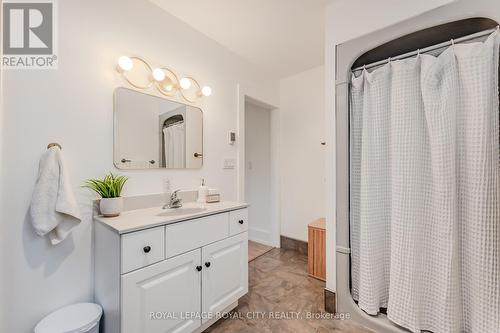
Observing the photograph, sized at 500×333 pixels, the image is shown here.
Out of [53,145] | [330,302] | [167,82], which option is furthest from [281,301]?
[167,82]

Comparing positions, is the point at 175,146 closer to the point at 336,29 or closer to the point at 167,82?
the point at 167,82

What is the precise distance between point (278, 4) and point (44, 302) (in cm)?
252

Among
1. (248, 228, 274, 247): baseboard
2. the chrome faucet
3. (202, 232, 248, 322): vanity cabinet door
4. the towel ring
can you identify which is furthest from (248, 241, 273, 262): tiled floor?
the towel ring

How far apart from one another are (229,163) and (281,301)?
140cm

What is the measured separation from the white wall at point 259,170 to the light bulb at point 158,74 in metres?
1.74

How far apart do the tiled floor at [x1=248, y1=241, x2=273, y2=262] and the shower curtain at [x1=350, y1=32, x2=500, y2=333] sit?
1435 millimetres

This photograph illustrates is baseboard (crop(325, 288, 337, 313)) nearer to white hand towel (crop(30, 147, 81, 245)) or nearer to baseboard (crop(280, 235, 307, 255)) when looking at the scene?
baseboard (crop(280, 235, 307, 255))

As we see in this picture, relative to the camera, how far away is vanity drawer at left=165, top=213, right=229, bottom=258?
1.25m

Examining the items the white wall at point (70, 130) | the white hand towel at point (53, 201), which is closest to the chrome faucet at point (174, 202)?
the white wall at point (70, 130)

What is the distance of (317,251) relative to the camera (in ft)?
7.25

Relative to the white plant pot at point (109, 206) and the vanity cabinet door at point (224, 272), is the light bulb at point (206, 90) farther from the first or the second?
the vanity cabinet door at point (224, 272)

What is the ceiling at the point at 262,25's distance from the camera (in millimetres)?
1681

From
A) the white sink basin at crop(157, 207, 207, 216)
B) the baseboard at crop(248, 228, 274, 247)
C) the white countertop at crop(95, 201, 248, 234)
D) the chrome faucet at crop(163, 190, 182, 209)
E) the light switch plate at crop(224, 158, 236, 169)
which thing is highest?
the light switch plate at crop(224, 158, 236, 169)

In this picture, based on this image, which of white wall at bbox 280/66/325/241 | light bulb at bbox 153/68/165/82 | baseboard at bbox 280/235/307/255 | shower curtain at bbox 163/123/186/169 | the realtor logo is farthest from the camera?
baseboard at bbox 280/235/307/255
